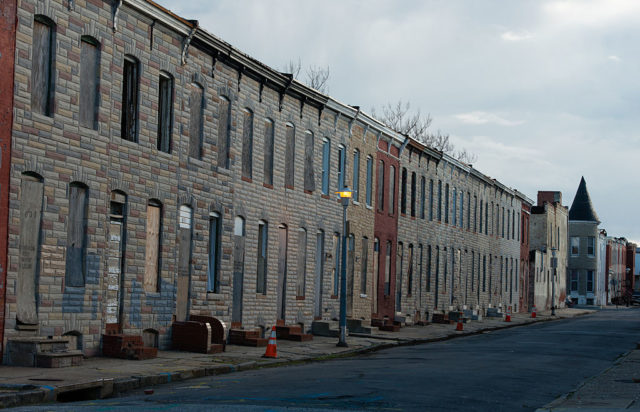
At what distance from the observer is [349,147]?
34.2m

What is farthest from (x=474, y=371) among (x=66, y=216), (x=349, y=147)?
(x=349, y=147)

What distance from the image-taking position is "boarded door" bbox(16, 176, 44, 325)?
693 inches

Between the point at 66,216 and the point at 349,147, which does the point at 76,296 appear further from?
the point at 349,147

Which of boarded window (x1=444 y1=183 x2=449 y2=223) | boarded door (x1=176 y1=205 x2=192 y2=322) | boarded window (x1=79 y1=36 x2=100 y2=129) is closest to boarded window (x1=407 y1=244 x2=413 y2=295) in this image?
boarded window (x1=444 y1=183 x2=449 y2=223)

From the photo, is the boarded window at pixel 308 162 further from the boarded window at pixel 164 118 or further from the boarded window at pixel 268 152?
the boarded window at pixel 164 118

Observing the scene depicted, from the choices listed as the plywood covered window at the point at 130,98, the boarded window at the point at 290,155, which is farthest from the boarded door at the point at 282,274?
the plywood covered window at the point at 130,98

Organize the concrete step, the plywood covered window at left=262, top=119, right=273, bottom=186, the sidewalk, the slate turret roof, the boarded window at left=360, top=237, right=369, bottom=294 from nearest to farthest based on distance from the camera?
the sidewalk < the concrete step < the plywood covered window at left=262, top=119, right=273, bottom=186 < the boarded window at left=360, top=237, right=369, bottom=294 < the slate turret roof

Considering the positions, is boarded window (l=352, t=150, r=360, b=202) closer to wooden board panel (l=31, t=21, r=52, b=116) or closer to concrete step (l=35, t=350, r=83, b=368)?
wooden board panel (l=31, t=21, r=52, b=116)

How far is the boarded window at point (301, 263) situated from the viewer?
30.5 metres

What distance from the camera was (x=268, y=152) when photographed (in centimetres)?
2819

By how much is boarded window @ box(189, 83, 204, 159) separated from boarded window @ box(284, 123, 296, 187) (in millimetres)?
5519

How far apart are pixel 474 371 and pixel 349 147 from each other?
1699 centimetres

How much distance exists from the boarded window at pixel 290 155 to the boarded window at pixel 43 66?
11649mm

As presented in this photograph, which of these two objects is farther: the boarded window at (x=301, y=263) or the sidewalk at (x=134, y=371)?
the boarded window at (x=301, y=263)
